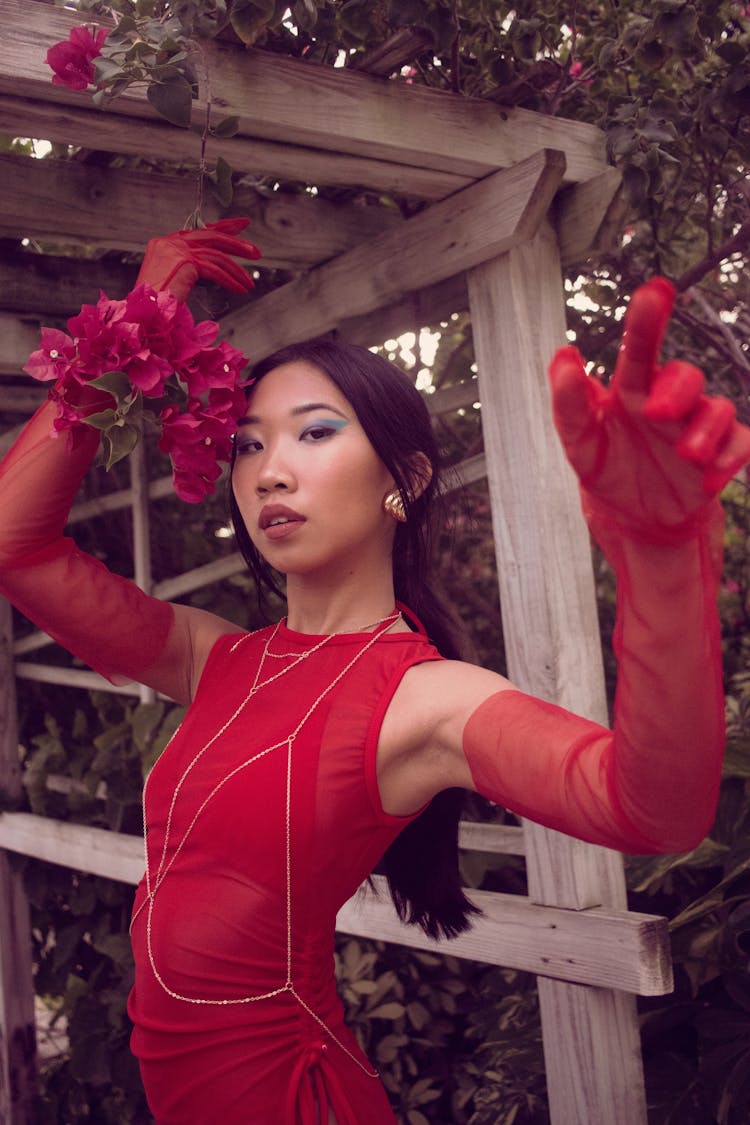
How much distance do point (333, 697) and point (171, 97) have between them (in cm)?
89

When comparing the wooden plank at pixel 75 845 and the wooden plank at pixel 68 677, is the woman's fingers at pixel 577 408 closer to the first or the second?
the wooden plank at pixel 75 845

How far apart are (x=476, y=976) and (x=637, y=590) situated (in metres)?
2.77

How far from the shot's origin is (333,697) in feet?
5.02

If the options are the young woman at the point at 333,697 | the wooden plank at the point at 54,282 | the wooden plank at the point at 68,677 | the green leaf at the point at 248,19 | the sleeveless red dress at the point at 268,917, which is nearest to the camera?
the young woman at the point at 333,697

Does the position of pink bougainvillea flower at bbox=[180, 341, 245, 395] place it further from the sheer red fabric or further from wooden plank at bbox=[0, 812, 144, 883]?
wooden plank at bbox=[0, 812, 144, 883]

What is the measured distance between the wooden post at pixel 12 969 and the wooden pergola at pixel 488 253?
1.79 metres

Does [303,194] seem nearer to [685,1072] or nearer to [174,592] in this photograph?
[174,592]

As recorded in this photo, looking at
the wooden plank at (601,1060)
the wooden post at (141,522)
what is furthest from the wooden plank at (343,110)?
the wooden post at (141,522)

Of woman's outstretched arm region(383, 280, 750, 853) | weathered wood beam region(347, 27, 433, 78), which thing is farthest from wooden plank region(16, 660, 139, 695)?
woman's outstretched arm region(383, 280, 750, 853)

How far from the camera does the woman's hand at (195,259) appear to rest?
1.71m

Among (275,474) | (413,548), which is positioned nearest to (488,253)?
(413,548)

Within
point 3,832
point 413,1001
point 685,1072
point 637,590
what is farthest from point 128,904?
point 637,590

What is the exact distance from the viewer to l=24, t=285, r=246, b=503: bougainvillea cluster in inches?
59.5

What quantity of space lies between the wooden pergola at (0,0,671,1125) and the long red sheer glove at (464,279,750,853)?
2.43 feet
